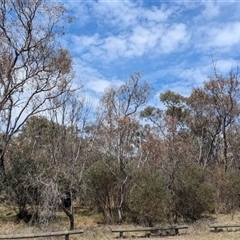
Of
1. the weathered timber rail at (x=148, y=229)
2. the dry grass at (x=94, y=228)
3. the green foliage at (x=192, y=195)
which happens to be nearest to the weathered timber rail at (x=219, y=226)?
the dry grass at (x=94, y=228)

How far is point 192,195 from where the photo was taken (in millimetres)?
15867

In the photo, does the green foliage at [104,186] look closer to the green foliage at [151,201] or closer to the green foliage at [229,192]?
the green foliage at [151,201]

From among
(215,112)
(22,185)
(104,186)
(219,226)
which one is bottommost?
(219,226)

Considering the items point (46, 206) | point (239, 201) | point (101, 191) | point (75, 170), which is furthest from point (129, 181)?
point (239, 201)

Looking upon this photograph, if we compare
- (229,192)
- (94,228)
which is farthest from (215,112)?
(94,228)

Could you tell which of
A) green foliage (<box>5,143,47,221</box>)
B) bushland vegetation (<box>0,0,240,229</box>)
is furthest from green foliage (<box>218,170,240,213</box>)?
green foliage (<box>5,143,47,221</box>)

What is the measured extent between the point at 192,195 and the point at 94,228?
5.02 metres

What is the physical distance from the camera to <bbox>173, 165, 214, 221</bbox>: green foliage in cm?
1583

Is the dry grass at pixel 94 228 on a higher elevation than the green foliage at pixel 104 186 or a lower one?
lower

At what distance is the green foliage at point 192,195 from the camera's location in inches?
623

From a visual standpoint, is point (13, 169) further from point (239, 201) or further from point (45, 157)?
point (239, 201)

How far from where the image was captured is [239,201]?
18922 millimetres

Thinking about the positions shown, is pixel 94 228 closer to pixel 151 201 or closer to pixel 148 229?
pixel 148 229

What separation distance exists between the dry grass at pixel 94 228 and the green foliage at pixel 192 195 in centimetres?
134
